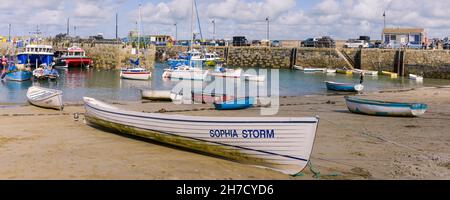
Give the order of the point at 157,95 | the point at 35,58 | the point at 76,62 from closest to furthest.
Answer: the point at 157,95 < the point at 35,58 < the point at 76,62

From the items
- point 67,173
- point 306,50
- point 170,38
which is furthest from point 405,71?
point 170,38

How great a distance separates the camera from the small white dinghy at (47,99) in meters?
24.0

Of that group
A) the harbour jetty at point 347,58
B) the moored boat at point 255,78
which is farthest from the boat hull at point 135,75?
the harbour jetty at point 347,58

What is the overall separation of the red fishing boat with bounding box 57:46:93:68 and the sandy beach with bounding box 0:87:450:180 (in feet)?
166

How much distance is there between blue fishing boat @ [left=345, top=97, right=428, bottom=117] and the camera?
21.3 meters

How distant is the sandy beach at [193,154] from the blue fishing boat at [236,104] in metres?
5.68

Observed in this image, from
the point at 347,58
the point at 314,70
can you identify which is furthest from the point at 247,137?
the point at 347,58

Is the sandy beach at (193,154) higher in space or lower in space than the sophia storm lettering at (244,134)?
lower

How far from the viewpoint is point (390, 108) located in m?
21.6

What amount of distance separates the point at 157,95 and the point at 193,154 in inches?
735

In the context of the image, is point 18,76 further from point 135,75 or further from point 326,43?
point 326,43

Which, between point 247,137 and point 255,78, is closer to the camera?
point 247,137

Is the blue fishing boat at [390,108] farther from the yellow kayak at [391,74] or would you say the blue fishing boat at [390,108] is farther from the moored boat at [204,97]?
the yellow kayak at [391,74]

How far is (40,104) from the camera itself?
25062 mm
